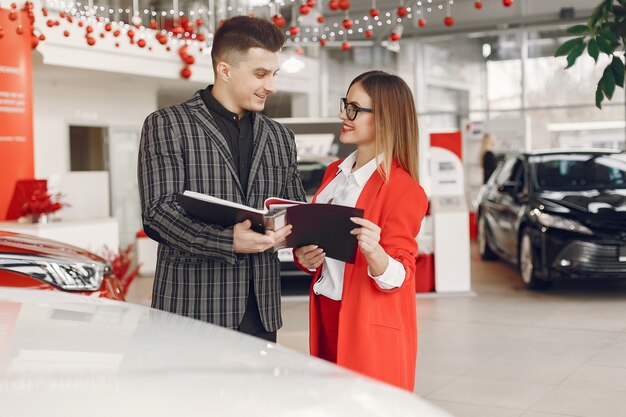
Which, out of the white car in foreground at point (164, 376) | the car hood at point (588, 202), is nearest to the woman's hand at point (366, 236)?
the white car in foreground at point (164, 376)

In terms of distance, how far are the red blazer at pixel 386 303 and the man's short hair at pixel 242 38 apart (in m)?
0.54

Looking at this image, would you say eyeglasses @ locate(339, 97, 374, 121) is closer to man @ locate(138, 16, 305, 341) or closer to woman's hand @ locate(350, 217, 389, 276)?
man @ locate(138, 16, 305, 341)

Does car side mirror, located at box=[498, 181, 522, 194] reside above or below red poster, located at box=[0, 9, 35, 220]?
below

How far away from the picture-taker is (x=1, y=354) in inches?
53.1

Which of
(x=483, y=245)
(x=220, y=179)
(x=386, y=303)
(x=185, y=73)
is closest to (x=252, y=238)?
(x=220, y=179)

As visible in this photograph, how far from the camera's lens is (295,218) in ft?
7.95

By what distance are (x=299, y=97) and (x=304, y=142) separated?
7.93 m

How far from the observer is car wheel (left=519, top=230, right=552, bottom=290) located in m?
8.47

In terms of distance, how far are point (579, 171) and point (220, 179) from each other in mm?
7042

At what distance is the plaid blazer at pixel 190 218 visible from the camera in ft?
8.20

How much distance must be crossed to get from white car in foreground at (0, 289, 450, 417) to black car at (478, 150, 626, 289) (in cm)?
684

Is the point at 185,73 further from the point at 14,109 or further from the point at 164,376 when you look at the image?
the point at 164,376

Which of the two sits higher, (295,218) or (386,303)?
(295,218)

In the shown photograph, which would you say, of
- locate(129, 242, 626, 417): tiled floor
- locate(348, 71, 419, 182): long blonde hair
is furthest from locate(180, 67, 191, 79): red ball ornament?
locate(348, 71, 419, 182): long blonde hair
